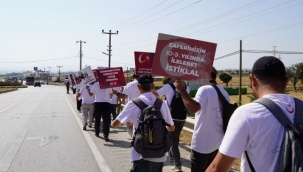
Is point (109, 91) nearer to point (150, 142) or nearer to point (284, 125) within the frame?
point (150, 142)

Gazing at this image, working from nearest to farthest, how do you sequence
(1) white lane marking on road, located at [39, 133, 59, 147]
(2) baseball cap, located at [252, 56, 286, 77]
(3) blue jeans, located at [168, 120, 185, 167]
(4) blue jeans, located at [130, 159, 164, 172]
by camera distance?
(2) baseball cap, located at [252, 56, 286, 77] → (4) blue jeans, located at [130, 159, 164, 172] → (3) blue jeans, located at [168, 120, 185, 167] → (1) white lane marking on road, located at [39, 133, 59, 147]

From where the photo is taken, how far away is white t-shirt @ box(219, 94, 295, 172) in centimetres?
209

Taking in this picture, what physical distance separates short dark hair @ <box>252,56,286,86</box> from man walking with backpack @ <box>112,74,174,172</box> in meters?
1.77

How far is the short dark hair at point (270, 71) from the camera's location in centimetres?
221

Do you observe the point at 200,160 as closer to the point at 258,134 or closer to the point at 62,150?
the point at 258,134

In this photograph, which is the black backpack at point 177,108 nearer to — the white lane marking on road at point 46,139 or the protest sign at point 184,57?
the protest sign at point 184,57

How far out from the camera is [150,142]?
3818 mm

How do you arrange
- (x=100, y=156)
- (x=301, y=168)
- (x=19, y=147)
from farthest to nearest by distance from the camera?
1. (x=19, y=147)
2. (x=100, y=156)
3. (x=301, y=168)

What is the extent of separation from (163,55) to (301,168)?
2249 millimetres

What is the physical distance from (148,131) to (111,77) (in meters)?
6.36

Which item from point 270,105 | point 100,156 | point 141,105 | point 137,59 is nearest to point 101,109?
point 137,59

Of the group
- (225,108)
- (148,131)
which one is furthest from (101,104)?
(148,131)

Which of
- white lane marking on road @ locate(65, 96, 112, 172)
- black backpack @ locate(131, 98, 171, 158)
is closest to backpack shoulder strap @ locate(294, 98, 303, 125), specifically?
black backpack @ locate(131, 98, 171, 158)

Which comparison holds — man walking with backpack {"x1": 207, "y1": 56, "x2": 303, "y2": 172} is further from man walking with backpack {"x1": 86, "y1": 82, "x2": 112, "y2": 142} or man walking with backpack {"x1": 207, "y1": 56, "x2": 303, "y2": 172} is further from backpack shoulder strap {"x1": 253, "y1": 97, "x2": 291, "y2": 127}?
man walking with backpack {"x1": 86, "y1": 82, "x2": 112, "y2": 142}
